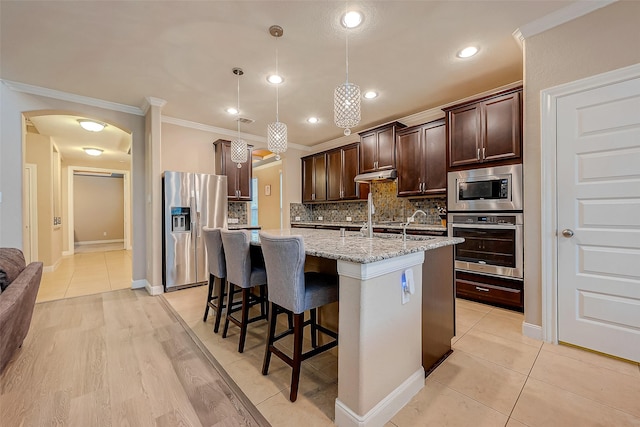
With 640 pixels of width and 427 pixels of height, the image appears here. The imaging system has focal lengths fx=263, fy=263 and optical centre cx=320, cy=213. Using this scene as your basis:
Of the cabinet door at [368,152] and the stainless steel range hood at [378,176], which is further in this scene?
the cabinet door at [368,152]

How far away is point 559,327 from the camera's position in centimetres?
215

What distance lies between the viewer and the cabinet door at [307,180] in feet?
18.7

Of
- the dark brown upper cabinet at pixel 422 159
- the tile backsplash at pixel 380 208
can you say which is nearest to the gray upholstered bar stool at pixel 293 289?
the dark brown upper cabinet at pixel 422 159

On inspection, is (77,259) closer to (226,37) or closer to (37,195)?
(37,195)

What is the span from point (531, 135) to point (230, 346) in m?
3.13

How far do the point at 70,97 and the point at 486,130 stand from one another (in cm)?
510

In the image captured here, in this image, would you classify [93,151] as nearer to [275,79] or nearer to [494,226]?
[275,79]

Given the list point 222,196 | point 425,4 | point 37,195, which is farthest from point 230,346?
point 37,195

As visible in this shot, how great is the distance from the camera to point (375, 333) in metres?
1.36

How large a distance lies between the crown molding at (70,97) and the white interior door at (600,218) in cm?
502

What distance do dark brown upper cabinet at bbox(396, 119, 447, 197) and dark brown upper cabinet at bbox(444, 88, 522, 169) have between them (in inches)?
10.5

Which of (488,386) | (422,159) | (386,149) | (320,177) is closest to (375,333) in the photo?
(488,386)

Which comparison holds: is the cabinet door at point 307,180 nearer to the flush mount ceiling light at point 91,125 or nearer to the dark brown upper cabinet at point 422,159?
the dark brown upper cabinet at point 422,159

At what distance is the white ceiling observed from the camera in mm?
2014
